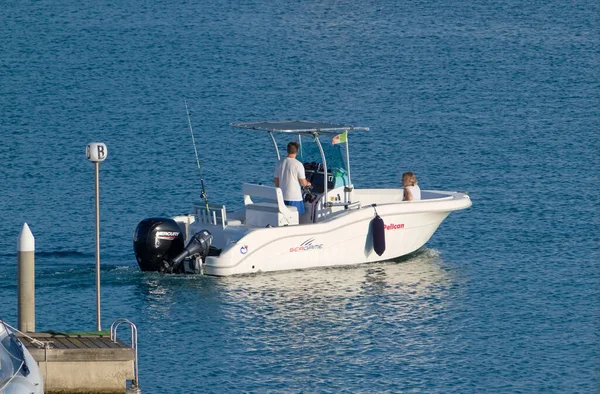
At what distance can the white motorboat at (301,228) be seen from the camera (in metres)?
24.3

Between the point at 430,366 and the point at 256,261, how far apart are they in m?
4.73

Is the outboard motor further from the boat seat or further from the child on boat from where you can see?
the child on boat

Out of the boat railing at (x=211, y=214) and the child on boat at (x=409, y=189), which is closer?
the boat railing at (x=211, y=214)

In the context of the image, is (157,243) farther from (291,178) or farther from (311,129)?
(311,129)

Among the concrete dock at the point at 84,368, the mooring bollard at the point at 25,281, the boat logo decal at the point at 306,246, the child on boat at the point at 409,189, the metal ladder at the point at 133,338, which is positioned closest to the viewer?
the concrete dock at the point at 84,368

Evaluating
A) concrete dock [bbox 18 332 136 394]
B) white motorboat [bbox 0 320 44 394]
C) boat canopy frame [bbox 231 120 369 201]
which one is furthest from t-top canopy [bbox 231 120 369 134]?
white motorboat [bbox 0 320 44 394]

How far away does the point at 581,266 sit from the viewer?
2700 centimetres

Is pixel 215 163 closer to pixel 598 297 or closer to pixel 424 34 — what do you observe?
pixel 598 297

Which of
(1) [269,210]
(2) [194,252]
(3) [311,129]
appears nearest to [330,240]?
(1) [269,210]

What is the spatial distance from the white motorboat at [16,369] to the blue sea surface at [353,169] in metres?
2.64

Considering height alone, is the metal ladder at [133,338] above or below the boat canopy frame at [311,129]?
below

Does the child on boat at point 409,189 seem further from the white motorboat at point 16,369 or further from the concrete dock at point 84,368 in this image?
the white motorboat at point 16,369

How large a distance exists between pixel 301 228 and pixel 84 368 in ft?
25.3

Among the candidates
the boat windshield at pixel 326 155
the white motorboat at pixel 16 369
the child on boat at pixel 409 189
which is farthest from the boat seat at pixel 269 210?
the white motorboat at pixel 16 369
